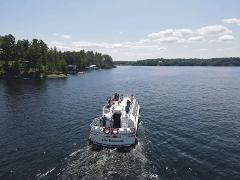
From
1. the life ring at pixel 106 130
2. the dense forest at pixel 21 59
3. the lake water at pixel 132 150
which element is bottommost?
the lake water at pixel 132 150

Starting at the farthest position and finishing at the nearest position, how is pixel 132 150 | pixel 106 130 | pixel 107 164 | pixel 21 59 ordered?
pixel 21 59
pixel 106 130
pixel 132 150
pixel 107 164

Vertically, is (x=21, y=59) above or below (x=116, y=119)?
above

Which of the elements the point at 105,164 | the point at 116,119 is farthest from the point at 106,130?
the point at 105,164

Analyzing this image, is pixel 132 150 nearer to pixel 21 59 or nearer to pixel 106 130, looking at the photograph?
pixel 106 130

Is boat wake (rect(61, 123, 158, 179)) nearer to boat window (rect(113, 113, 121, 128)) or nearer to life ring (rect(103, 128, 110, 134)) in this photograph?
life ring (rect(103, 128, 110, 134))

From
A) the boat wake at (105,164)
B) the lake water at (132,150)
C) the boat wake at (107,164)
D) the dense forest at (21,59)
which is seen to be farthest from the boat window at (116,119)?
the dense forest at (21,59)

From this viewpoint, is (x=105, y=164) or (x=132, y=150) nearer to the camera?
(x=105, y=164)

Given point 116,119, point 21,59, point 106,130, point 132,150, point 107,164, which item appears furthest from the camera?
point 21,59

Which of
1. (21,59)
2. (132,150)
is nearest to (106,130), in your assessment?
(132,150)

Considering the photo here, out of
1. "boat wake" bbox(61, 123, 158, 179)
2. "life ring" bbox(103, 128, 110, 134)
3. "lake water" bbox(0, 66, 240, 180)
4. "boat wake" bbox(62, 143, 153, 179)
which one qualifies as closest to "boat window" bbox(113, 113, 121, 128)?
"lake water" bbox(0, 66, 240, 180)

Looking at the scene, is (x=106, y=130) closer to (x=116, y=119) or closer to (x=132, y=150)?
(x=132, y=150)

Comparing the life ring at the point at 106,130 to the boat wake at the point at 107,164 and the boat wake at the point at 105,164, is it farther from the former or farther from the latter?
the boat wake at the point at 105,164

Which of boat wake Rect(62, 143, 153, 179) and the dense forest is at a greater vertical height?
the dense forest

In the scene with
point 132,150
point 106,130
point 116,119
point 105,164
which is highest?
point 116,119
